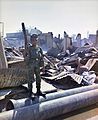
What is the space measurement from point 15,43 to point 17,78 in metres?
12.0

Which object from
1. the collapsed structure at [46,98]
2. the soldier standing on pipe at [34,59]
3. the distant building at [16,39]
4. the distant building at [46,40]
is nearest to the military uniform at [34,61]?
the soldier standing on pipe at [34,59]

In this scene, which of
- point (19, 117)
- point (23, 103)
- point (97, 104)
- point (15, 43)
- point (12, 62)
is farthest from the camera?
point (15, 43)

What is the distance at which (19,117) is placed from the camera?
493cm

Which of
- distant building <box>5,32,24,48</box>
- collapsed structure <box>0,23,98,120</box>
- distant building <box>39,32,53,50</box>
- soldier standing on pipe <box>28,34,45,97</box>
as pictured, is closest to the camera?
collapsed structure <box>0,23,98,120</box>

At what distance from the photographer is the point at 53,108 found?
17.9 feet

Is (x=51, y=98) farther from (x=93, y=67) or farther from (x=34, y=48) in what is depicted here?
(x=93, y=67)

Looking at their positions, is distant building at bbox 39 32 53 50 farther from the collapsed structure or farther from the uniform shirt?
the uniform shirt

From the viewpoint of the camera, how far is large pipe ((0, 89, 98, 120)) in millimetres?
4961

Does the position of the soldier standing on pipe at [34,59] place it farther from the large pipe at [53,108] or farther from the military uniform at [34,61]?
the large pipe at [53,108]

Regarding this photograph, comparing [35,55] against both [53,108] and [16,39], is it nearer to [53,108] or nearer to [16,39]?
[53,108]

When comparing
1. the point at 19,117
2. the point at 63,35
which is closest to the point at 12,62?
the point at 19,117

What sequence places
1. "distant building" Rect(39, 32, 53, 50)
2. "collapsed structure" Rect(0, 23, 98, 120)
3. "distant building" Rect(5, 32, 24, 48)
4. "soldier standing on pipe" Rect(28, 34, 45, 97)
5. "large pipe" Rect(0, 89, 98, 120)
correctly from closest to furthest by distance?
"large pipe" Rect(0, 89, 98, 120) → "collapsed structure" Rect(0, 23, 98, 120) → "soldier standing on pipe" Rect(28, 34, 45, 97) → "distant building" Rect(5, 32, 24, 48) → "distant building" Rect(39, 32, 53, 50)

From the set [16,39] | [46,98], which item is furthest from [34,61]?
[16,39]

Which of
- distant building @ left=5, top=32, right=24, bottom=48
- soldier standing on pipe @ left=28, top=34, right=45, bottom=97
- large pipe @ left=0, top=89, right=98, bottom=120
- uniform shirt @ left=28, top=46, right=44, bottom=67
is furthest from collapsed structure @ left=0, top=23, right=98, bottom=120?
distant building @ left=5, top=32, right=24, bottom=48
